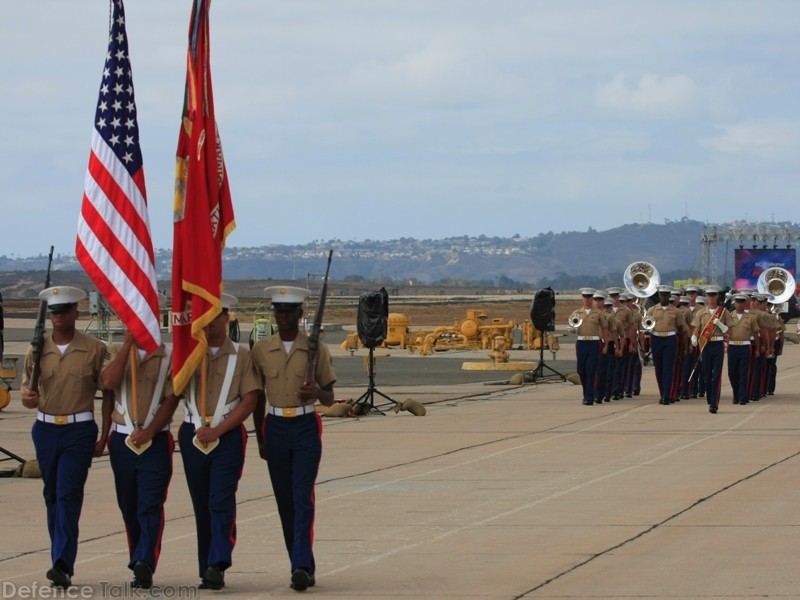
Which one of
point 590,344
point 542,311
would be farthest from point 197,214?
point 542,311

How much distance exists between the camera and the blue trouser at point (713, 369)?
76.5 ft

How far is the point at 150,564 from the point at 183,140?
8.99ft

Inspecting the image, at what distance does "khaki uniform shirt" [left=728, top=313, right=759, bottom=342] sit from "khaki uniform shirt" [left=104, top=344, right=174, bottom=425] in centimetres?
1708

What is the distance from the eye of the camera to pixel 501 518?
1202 cm

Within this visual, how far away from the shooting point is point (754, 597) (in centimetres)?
855

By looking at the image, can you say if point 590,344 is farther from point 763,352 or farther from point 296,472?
point 296,472

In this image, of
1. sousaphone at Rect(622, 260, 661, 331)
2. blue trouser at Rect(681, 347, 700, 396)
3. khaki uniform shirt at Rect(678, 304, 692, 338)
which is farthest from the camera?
sousaphone at Rect(622, 260, 661, 331)

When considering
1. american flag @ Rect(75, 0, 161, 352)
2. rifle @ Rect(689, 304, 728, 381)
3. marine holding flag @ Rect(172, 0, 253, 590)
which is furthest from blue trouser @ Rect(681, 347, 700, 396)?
marine holding flag @ Rect(172, 0, 253, 590)

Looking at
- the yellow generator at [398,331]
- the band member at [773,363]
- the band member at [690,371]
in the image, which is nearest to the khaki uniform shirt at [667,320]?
the band member at [690,371]

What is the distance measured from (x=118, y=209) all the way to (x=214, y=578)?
259 centimetres

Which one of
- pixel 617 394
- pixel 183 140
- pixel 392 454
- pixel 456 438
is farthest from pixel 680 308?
pixel 183 140

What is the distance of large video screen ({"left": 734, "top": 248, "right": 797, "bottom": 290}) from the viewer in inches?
3211

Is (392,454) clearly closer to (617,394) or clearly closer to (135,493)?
(135,493)

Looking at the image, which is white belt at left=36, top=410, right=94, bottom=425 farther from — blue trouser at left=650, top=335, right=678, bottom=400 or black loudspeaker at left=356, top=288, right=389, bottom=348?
blue trouser at left=650, top=335, right=678, bottom=400
